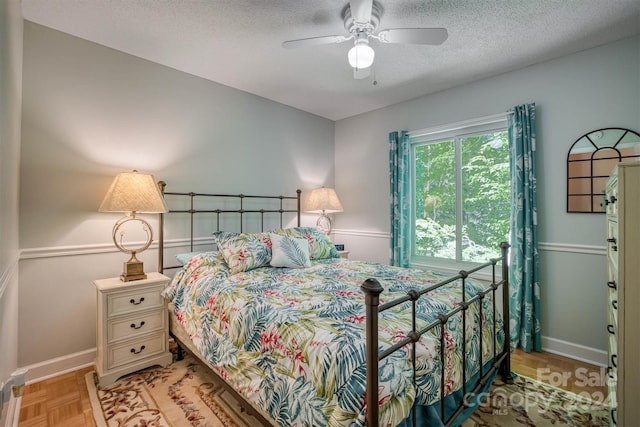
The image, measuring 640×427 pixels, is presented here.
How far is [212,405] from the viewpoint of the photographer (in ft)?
6.22

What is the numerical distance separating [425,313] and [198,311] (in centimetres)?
155

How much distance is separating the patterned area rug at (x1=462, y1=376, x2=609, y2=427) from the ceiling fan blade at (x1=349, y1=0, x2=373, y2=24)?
2.50 metres

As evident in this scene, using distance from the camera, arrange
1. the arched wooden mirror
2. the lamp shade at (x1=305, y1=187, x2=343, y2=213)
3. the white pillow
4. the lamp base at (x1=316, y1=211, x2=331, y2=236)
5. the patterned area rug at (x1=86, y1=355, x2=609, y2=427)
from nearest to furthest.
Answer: the patterned area rug at (x1=86, y1=355, x2=609, y2=427) → the arched wooden mirror → the white pillow → the lamp shade at (x1=305, y1=187, x2=343, y2=213) → the lamp base at (x1=316, y1=211, x2=331, y2=236)

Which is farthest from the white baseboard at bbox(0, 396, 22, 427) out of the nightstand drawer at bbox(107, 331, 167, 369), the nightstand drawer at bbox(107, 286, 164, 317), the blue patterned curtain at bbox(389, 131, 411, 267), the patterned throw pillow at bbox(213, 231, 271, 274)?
the blue patterned curtain at bbox(389, 131, 411, 267)

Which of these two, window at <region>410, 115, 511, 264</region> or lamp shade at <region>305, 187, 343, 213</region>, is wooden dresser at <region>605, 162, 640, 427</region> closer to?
window at <region>410, 115, 511, 264</region>

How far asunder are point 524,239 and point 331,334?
2.35 m

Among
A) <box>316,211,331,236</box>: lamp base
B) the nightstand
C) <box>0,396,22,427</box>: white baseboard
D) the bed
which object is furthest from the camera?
<box>316,211,331,236</box>: lamp base

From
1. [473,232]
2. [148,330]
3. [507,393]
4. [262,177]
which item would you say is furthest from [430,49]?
[148,330]

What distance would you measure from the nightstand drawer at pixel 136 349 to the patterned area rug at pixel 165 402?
137mm

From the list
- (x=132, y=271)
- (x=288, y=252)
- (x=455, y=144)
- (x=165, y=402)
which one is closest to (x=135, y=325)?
(x=132, y=271)

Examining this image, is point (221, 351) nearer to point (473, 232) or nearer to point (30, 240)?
point (30, 240)

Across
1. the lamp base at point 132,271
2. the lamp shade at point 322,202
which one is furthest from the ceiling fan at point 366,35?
the lamp base at point 132,271

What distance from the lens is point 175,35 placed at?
2330 millimetres

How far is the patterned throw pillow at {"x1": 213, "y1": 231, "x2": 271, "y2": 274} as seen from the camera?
2408 millimetres
